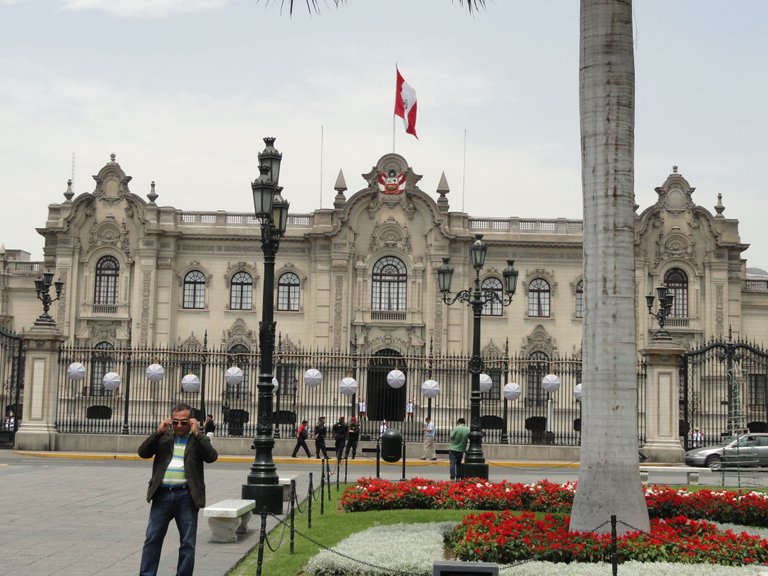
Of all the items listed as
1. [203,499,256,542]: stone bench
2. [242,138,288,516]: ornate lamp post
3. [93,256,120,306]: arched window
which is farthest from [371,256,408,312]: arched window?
[203,499,256,542]: stone bench

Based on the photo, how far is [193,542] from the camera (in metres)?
9.73

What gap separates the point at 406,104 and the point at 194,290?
14.3 meters

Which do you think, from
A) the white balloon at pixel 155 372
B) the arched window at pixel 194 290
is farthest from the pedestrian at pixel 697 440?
the arched window at pixel 194 290

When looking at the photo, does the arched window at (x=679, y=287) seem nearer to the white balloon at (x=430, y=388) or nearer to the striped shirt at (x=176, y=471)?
the white balloon at (x=430, y=388)

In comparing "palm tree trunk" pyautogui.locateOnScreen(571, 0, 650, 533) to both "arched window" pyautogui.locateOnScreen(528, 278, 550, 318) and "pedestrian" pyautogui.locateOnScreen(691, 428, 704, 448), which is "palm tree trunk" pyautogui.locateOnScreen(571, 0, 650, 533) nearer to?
"pedestrian" pyautogui.locateOnScreen(691, 428, 704, 448)

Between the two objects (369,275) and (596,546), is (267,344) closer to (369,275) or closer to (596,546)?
(596,546)

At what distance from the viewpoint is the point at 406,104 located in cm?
4750

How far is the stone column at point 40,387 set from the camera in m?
31.6

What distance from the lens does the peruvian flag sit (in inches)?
1860

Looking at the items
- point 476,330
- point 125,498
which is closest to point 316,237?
point 476,330

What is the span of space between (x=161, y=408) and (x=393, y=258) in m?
13.6

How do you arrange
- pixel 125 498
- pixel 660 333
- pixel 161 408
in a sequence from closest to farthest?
pixel 125 498, pixel 660 333, pixel 161 408

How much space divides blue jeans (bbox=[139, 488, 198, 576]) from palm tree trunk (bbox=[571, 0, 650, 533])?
4366 mm

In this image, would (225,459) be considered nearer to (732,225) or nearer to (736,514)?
(736,514)
